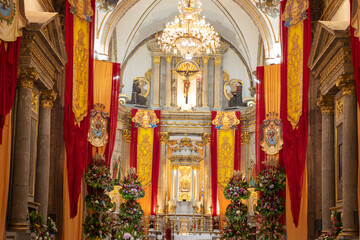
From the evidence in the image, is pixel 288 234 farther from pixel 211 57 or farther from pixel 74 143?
pixel 211 57

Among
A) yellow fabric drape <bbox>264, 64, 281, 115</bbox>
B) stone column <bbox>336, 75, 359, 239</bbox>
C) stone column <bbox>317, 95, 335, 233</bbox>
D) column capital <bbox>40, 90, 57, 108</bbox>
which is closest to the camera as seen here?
stone column <bbox>336, 75, 359, 239</bbox>

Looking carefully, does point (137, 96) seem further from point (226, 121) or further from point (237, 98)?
point (237, 98)

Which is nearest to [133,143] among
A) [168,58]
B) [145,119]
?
[145,119]

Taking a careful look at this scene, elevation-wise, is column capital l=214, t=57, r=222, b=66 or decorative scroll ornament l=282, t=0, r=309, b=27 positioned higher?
column capital l=214, t=57, r=222, b=66

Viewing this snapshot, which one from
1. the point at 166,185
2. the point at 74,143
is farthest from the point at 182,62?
the point at 74,143

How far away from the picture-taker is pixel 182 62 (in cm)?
2792

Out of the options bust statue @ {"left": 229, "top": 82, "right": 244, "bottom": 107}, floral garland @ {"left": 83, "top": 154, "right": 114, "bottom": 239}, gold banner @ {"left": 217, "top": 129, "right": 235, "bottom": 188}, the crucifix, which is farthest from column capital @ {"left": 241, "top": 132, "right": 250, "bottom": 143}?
floral garland @ {"left": 83, "top": 154, "right": 114, "bottom": 239}

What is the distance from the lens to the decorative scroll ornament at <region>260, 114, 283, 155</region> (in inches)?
720

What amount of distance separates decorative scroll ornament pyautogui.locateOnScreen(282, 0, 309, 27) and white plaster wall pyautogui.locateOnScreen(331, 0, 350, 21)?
2.84ft

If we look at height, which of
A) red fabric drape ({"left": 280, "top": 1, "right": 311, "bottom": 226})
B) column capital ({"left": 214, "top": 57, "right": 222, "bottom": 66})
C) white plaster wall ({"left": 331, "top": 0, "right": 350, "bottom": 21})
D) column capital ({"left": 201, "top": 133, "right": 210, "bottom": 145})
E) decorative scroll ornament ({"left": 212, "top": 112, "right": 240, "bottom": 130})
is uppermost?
column capital ({"left": 214, "top": 57, "right": 222, "bottom": 66})

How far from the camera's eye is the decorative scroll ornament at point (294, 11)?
1419 centimetres

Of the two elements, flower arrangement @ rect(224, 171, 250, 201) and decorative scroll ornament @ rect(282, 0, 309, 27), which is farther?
flower arrangement @ rect(224, 171, 250, 201)

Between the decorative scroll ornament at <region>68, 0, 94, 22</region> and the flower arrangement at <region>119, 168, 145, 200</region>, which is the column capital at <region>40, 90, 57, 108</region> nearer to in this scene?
the decorative scroll ornament at <region>68, 0, 94, 22</region>

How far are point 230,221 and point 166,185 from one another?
272 inches
